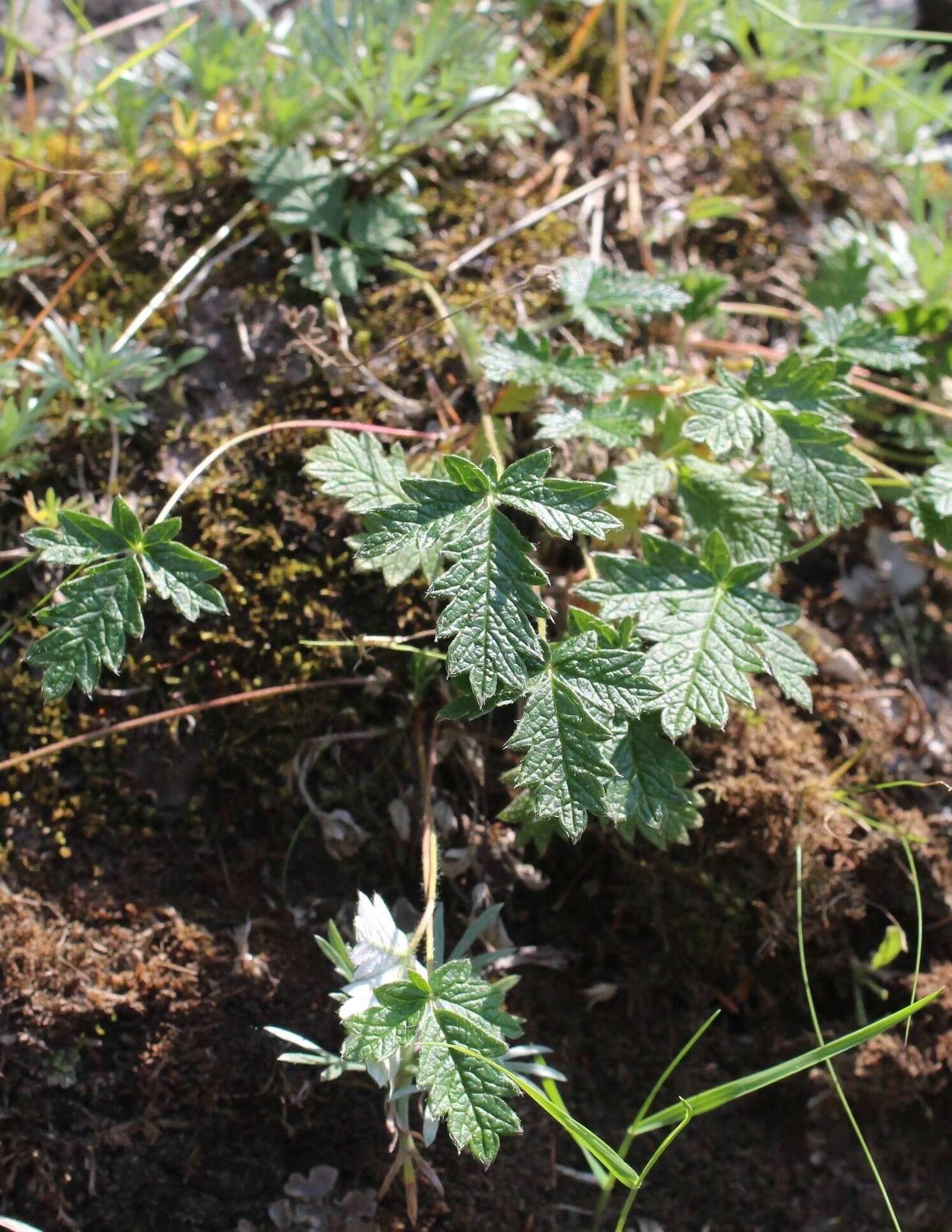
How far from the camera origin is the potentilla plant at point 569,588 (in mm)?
1663

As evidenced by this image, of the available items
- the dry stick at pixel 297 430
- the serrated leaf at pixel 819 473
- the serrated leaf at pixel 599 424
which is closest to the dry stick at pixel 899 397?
the serrated leaf at pixel 819 473

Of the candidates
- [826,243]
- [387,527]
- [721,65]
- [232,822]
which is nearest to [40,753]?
[232,822]

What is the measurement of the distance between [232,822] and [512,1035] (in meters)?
0.81

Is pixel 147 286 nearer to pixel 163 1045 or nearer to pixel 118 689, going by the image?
pixel 118 689

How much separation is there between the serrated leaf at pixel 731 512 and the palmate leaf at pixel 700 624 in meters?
0.09

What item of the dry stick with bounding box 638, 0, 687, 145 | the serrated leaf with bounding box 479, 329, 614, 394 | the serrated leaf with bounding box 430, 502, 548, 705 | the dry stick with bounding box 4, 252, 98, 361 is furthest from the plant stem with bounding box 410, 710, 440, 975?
the dry stick with bounding box 638, 0, 687, 145

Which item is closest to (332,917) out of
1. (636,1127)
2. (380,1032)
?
(380,1032)

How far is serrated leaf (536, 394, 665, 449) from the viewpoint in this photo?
206 centimetres

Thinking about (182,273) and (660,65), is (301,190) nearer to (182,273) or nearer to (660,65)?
(182,273)

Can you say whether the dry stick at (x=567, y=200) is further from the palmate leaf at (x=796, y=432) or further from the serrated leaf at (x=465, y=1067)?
the serrated leaf at (x=465, y=1067)

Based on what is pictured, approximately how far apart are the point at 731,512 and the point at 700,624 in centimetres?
30

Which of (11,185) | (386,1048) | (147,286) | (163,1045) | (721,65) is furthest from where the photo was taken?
(721,65)

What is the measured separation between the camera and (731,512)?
6.79ft

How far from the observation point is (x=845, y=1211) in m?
2.16
